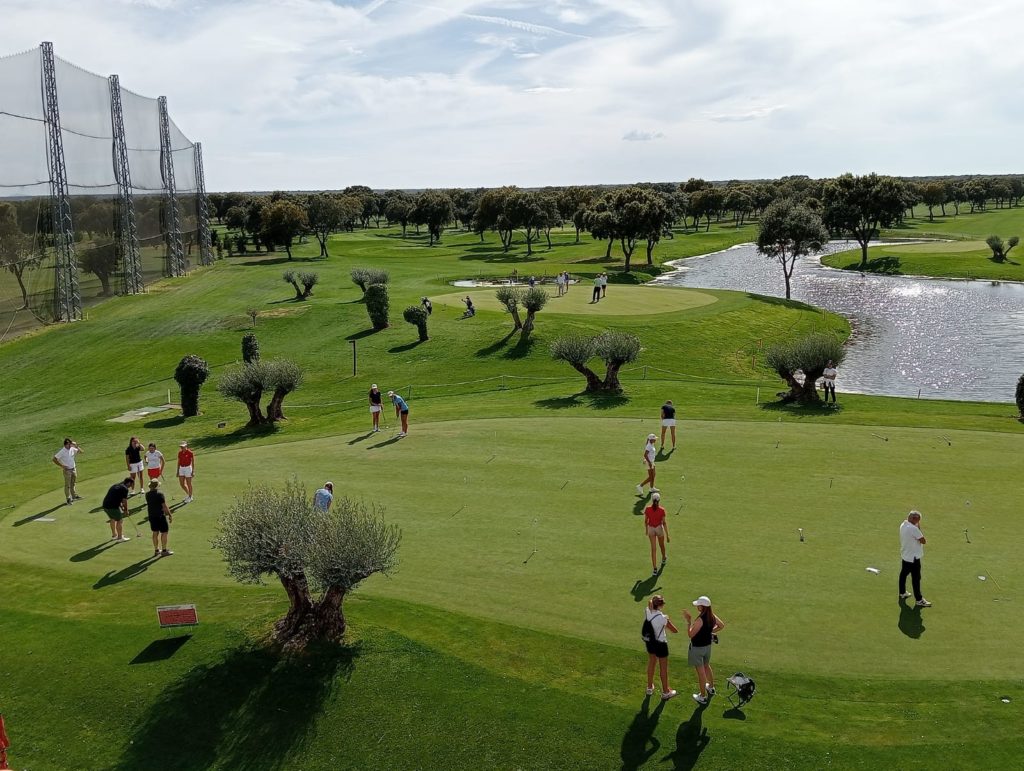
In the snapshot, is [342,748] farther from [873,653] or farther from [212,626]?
[873,653]

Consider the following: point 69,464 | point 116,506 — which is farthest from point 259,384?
point 116,506

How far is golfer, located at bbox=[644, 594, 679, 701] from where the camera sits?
42.6ft

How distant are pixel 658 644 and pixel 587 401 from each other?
22615mm

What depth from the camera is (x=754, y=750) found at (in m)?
11.9

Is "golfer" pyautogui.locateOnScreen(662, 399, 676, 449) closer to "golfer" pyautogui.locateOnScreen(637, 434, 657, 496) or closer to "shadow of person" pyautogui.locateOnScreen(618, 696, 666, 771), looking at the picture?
"golfer" pyautogui.locateOnScreen(637, 434, 657, 496)

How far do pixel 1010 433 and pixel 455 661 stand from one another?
21297 mm

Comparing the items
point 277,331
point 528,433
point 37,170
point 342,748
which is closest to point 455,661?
point 342,748

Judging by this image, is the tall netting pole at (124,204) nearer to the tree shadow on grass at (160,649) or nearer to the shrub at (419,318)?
the shrub at (419,318)

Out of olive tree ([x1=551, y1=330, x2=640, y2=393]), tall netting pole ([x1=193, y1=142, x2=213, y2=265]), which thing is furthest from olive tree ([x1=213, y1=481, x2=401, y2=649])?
tall netting pole ([x1=193, y1=142, x2=213, y2=265])

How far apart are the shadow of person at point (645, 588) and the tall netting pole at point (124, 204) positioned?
73.6 m

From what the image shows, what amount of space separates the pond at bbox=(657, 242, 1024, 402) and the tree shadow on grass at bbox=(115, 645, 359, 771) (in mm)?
40113

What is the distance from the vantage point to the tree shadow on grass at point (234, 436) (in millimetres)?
33000

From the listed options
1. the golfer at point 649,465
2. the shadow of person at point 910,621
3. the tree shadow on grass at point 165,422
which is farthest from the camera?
the tree shadow on grass at point 165,422

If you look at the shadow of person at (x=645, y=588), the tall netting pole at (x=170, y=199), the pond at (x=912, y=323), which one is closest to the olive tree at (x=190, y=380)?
the shadow of person at (x=645, y=588)
